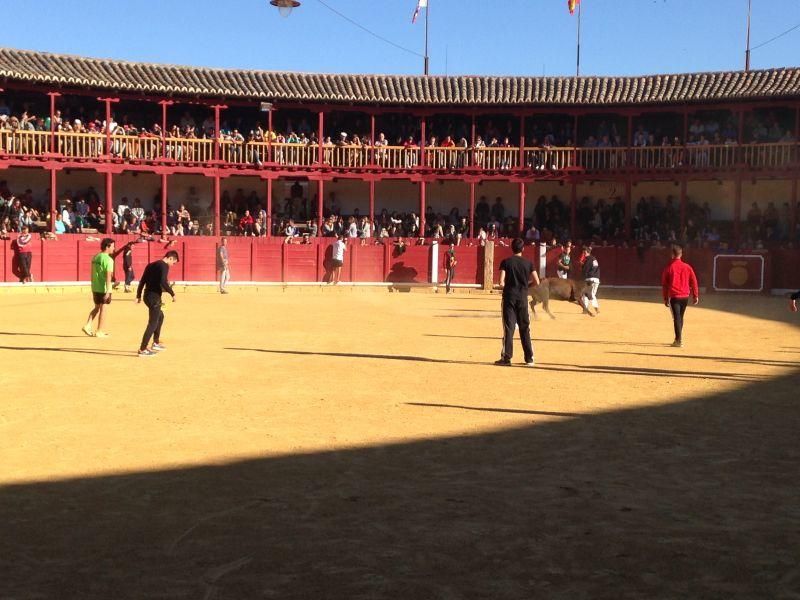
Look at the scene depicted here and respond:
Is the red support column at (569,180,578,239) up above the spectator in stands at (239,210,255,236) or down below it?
above

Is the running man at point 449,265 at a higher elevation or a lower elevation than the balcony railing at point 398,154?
lower

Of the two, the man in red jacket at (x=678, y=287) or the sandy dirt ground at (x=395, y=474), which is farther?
the man in red jacket at (x=678, y=287)

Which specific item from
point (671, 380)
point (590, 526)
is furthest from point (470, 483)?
point (671, 380)

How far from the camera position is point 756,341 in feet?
54.6

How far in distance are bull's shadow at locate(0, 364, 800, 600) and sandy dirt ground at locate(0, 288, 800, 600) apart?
2 cm

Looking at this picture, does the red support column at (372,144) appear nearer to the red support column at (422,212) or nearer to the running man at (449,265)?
the red support column at (422,212)

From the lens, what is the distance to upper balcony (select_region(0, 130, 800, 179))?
108 ft

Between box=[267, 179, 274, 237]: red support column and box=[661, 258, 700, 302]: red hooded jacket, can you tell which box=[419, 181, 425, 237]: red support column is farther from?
box=[661, 258, 700, 302]: red hooded jacket

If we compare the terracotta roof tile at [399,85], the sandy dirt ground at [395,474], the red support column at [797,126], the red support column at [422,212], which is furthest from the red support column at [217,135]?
the sandy dirt ground at [395,474]

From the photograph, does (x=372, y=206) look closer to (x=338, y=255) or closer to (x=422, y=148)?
(x=422, y=148)

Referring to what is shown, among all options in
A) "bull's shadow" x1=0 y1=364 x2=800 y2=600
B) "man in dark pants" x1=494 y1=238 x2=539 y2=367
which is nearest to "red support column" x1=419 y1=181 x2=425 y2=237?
"man in dark pants" x1=494 y1=238 x2=539 y2=367

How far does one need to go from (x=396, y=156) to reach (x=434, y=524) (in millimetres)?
31398

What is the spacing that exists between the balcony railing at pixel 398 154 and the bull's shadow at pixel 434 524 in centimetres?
2769

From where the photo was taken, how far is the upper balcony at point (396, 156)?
33.0m
